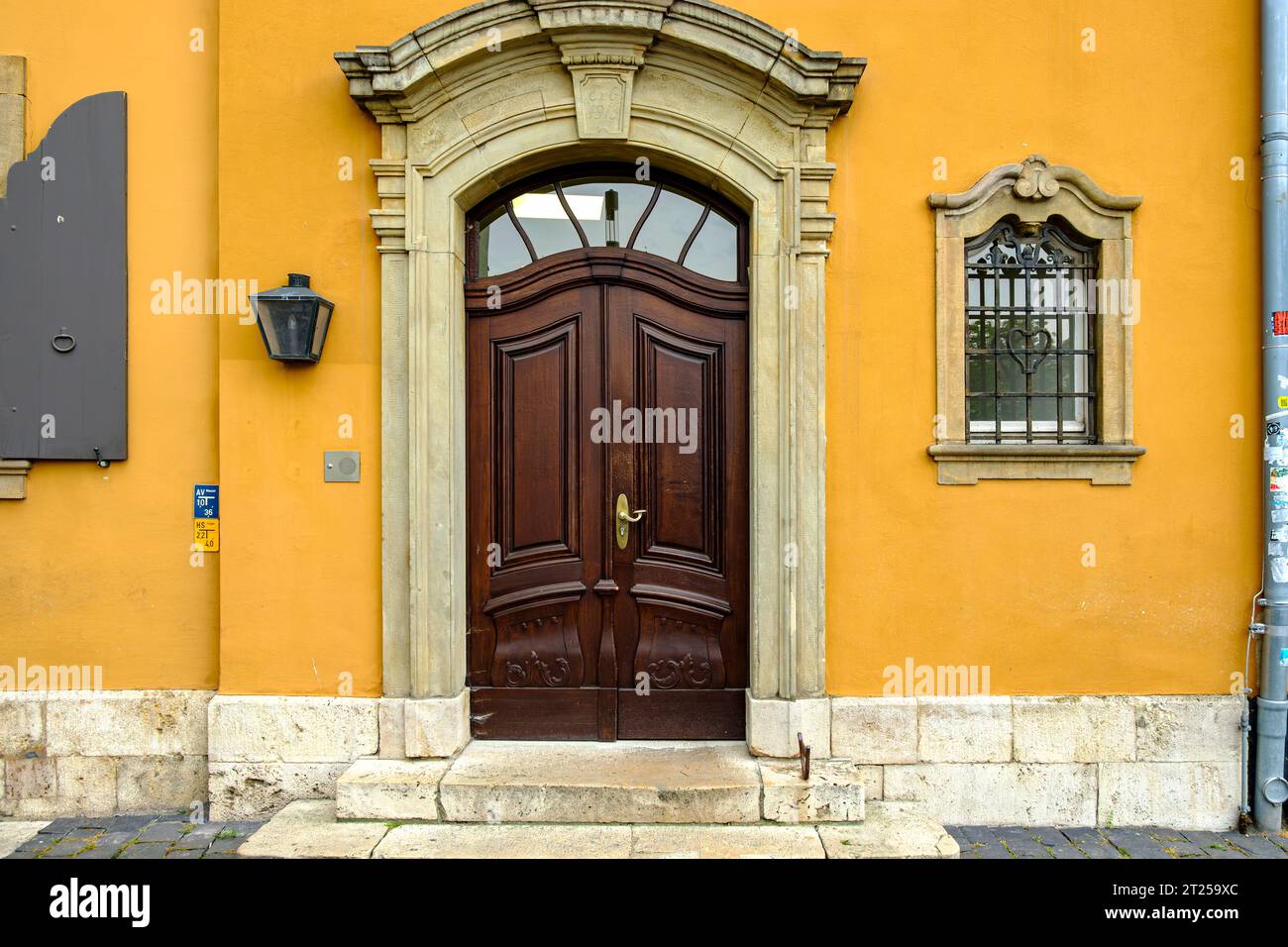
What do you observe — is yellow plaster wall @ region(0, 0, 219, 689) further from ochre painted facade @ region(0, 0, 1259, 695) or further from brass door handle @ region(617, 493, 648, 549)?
brass door handle @ region(617, 493, 648, 549)

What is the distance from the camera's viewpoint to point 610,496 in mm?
5074

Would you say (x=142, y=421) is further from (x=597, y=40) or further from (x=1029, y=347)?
(x=1029, y=347)

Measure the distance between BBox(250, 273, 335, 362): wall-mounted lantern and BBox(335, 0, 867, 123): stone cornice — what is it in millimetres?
1096

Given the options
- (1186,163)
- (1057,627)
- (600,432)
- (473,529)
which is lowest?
(1057,627)

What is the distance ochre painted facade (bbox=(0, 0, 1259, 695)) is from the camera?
489cm

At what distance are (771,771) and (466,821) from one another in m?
1.55

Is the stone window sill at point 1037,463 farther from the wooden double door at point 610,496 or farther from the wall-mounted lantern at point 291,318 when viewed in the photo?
the wall-mounted lantern at point 291,318

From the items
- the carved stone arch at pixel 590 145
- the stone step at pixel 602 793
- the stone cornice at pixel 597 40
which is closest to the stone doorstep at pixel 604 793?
the stone step at pixel 602 793

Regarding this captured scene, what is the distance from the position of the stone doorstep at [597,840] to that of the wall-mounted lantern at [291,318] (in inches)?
94.3

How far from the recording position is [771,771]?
4648 millimetres

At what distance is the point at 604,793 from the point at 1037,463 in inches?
113

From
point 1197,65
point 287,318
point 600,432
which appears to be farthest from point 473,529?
point 1197,65

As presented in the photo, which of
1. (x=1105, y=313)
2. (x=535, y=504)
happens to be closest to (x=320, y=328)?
(x=535, y=504)
